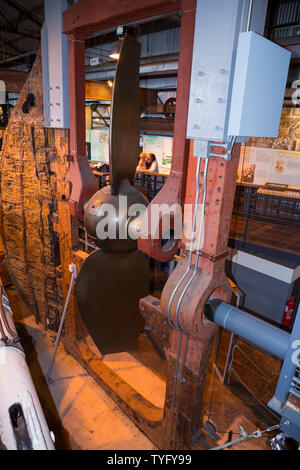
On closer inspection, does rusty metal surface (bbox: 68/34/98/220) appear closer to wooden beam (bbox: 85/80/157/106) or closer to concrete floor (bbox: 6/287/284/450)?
concrete floor (bbox: 6/287/284/450)

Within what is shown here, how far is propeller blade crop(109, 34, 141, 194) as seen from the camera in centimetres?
238

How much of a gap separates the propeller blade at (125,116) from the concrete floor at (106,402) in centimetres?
268

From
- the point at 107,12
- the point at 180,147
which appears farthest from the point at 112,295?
the point at 107,12

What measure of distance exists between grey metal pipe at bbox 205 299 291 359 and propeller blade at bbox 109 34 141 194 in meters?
1.35

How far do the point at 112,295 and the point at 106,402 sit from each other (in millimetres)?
1779

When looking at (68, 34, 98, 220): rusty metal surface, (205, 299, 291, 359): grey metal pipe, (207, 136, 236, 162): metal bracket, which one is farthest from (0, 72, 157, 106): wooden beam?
(205, 299, 291, 359): grey metal pipe

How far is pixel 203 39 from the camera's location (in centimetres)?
199

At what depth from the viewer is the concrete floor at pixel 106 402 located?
3674 millimetres

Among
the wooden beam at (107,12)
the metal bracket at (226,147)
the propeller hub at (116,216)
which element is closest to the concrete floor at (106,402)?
the propeller hub at (116,216)

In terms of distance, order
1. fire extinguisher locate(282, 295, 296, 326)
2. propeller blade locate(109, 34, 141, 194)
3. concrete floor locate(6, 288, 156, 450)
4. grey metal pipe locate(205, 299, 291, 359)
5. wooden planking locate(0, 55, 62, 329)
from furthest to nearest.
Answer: fire extinguisher locate(282, 295, 296, 326) < wooden planking locate(0, 55, 62, 329) < concrete floor locate(6, 288, 156, 450) < propeller blade locate(109, 34, 141, 194) < grey metal pipe locate(205, 299, 291, 359)

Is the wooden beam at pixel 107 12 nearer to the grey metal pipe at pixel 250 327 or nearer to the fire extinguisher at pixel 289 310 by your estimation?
the grey metal pipe at pixel 250 327

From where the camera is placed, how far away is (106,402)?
416 cm

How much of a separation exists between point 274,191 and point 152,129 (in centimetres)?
406

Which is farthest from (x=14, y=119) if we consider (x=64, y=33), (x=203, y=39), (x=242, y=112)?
(x=242, y=112)
